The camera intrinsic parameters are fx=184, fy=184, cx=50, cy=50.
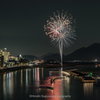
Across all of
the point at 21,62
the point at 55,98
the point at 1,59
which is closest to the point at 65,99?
the point at 55,98

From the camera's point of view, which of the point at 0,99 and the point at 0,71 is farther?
the point at 0,71

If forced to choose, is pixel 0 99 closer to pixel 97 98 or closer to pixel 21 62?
pixel 97 98

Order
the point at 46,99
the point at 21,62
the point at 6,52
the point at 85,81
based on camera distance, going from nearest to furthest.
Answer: the point at 46,99
the point at 85,81
the point at 21,62
the point at 6,52

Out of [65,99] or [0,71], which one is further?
[0,71]

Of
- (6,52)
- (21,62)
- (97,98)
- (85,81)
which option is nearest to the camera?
(97,98)

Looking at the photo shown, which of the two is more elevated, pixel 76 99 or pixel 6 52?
pixel 6 52

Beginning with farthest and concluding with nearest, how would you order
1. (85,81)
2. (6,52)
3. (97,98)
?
(6,52) < (85,81) < (97,98)

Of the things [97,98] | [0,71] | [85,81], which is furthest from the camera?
[0,71]

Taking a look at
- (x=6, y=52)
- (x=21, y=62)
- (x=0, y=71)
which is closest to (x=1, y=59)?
(x=0, y=71)

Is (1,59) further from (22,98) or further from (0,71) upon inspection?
(22,98)
